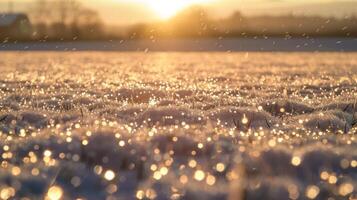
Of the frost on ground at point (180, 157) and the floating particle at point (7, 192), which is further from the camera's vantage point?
the frost on ground at point (180, 157)

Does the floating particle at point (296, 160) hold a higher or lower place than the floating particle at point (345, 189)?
higher

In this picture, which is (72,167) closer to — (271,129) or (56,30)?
(271,129)

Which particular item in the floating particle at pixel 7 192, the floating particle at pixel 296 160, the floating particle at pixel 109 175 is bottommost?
the floating particle at pixel 109 175

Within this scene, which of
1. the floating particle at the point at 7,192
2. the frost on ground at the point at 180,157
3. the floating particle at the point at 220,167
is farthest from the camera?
the floating particle at the point at 220,167

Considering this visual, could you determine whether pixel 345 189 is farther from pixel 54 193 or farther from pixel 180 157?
pixel 54 193

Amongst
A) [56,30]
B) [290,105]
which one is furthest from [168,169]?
[56,30]

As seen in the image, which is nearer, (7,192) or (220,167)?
(7,192)

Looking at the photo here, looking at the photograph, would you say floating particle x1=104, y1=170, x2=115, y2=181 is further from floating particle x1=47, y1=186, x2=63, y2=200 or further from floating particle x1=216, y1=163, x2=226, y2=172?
floating particle x1=216, y1=163, x2=226, y2=172

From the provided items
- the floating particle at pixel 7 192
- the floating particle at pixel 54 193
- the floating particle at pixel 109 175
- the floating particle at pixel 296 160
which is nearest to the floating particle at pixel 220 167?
the floating particle at pixel 296 160

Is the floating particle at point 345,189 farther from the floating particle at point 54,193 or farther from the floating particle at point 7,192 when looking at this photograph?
the floating particle at point 7,192

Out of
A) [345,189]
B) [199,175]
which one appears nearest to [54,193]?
[199,175]

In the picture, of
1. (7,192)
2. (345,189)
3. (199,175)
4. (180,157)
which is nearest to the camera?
(7,192)
